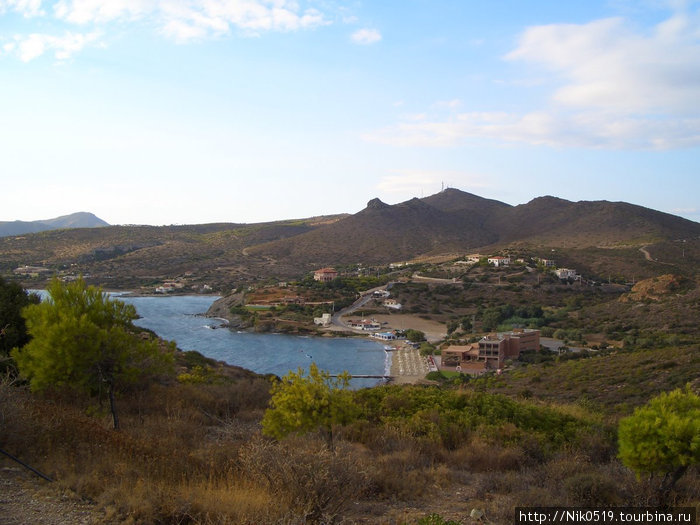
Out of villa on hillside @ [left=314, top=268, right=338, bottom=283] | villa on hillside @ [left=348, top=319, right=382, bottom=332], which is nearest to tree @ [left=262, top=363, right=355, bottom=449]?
villa on hillside @ [left=348, top=319, right=382, bottom=332]

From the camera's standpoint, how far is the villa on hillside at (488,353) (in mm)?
31766

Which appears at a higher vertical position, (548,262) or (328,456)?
(548,262)

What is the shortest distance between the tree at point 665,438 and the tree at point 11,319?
29.9ft

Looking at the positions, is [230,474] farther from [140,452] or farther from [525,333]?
[525,333]

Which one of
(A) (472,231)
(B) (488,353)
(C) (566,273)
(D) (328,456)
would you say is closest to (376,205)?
(A) (472,231)

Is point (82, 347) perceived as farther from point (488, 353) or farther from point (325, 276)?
point (325, 276)

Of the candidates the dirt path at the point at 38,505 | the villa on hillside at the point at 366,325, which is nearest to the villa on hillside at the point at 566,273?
the villa on hillside at the point at 366,325

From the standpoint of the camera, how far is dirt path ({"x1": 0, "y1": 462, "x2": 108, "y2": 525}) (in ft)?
A: 12.0

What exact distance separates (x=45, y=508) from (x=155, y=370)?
4.94 metres

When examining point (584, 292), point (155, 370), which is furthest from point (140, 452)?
point (584, 292)

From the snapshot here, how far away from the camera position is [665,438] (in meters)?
4.68

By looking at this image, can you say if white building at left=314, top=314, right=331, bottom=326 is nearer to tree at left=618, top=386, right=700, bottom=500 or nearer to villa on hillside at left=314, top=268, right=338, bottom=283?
villa on hillside at left=314, top=268, right=338, bottom=283

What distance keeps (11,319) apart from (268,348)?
3027cm

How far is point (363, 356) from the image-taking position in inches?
1486
